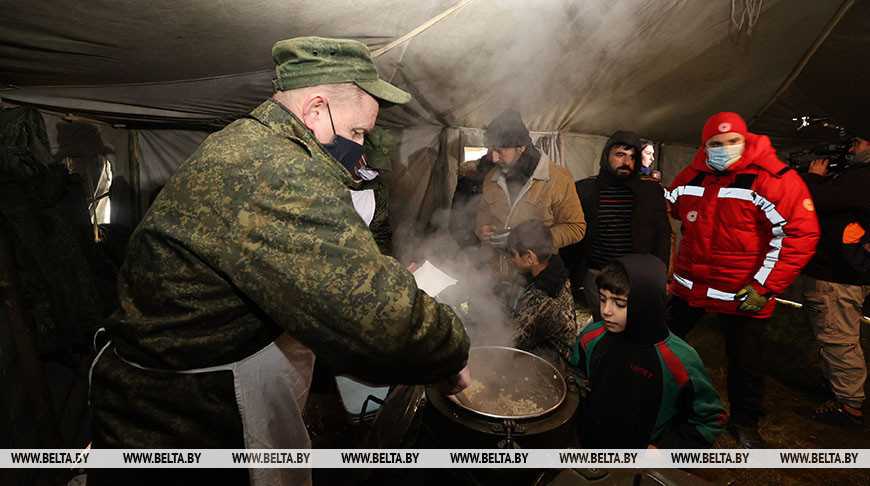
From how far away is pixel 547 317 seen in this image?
9.79 feet

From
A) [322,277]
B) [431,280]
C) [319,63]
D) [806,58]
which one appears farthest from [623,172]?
[806,58]

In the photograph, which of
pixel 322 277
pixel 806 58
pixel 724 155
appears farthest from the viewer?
pixel 806 58

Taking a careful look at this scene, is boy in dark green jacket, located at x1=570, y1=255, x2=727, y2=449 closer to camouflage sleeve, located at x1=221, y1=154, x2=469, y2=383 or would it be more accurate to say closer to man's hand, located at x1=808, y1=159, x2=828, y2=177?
camouflage sleeve, located at x1=221, y1=154, x2=469, y2=383

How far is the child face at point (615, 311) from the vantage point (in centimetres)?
238

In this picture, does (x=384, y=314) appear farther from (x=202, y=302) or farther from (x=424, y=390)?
(x=424, y=390)

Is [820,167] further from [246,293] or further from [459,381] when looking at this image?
[246,293]

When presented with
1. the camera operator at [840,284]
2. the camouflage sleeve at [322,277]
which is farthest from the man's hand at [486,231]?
the camera operator at [840,284]

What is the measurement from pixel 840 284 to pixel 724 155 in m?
1.83

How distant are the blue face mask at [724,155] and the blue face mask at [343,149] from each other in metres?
3.30

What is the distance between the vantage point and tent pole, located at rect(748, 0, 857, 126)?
4.92 metres

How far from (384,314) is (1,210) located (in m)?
3.51

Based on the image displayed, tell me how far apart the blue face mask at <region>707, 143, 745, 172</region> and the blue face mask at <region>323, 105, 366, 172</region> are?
3.30 m

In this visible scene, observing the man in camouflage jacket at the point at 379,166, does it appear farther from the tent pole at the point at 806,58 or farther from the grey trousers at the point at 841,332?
the tent pole at the point at 806,58

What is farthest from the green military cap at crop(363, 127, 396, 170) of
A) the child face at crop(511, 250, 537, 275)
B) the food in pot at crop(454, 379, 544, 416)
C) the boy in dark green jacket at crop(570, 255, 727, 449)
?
the boy in dark green jacket at crop(570, 255, 727, 449)
